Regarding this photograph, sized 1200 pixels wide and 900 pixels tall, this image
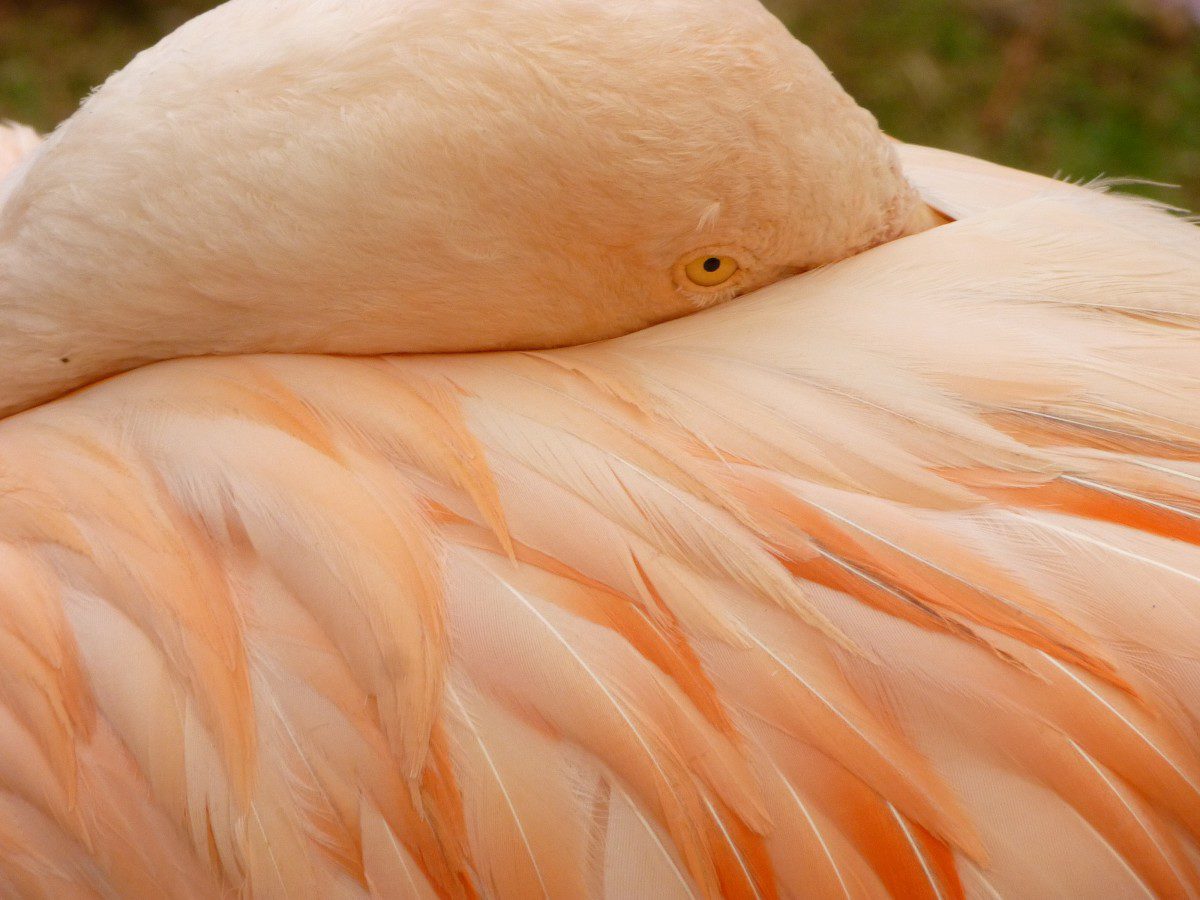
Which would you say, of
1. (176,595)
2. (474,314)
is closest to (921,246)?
(474,314)

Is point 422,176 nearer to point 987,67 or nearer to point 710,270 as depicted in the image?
point 710,270

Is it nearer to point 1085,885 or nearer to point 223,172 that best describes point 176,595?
point 223,172

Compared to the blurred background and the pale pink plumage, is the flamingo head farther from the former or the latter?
the blurred background

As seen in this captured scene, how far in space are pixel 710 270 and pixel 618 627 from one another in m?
0.36

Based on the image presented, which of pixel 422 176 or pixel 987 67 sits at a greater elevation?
pixel 987 67

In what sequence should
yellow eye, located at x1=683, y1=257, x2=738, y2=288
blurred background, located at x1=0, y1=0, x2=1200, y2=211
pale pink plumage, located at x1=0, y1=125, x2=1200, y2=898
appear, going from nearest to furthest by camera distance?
pale pink plumage, located at x1=0, y1=125, x2=1200, y2=898 < yellow eye, located at x1=683, y1=257, x2=738, y2=288 < blurred background, located at x1=0, y1=0, x2=1200, y2=211

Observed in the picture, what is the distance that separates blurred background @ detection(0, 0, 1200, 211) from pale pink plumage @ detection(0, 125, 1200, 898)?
2.29 meters

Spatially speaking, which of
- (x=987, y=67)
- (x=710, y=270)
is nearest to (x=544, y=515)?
(x=710, y=270)

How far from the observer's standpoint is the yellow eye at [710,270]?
1.23 m

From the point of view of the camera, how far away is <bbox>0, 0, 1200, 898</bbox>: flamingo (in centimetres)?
108

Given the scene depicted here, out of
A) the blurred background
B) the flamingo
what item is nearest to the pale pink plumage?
the flamingo

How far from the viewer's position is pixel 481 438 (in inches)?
47.1

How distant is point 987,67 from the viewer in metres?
3.51

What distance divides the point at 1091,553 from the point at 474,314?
0.59 metres
